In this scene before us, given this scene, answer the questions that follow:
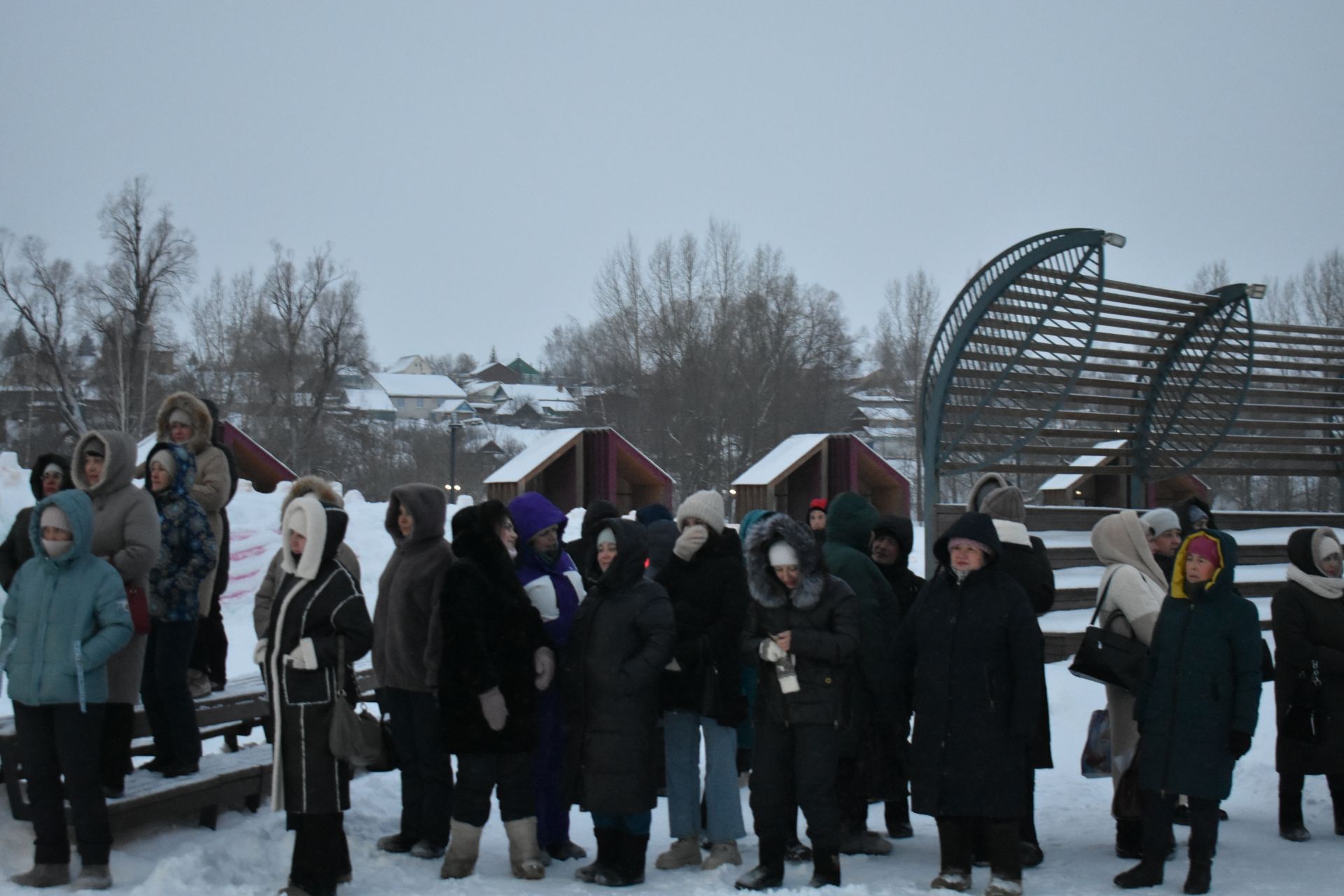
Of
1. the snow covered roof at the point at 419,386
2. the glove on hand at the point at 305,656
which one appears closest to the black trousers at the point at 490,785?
the glove on hand at the point at 305,656

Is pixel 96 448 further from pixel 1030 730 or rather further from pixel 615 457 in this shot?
pixel 615 457

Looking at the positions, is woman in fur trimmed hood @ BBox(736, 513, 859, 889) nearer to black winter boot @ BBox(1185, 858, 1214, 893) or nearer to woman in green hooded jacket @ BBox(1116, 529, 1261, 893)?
woman in green hooded jacket @ BBox(1116, 529, 1261, 893)

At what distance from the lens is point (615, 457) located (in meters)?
21.9

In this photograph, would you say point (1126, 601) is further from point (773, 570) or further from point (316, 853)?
point (316, 853)

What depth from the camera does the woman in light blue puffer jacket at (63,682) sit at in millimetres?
5277

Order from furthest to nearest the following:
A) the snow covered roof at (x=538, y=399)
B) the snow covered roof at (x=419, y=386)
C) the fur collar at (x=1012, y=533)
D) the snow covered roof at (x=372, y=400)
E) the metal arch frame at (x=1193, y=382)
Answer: the snow covered roof at (x=419, y=386)
the snow covered roof at (x=538, y=399)
the snow covered roof at (x=372, y=400)
the metal arch frame at (x=1193, y=382)
the fur collar at (x=1012, y=533)

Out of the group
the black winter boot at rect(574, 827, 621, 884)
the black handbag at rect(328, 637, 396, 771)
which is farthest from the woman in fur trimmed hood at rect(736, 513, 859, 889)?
the black handbag at rect(328, 637, 396, 771)

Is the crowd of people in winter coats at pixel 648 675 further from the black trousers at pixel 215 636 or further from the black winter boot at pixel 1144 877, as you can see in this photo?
the black trousers at pixel 215 636

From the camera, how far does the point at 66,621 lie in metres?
5.33

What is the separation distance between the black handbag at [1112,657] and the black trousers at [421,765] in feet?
10.3

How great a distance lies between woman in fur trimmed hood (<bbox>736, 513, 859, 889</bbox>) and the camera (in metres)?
5.49

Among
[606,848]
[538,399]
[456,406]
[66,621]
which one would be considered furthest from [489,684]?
[456,406]

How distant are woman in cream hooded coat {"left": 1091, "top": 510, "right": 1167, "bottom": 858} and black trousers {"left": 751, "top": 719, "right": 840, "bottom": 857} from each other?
1574 mm

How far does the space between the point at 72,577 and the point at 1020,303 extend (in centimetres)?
935
